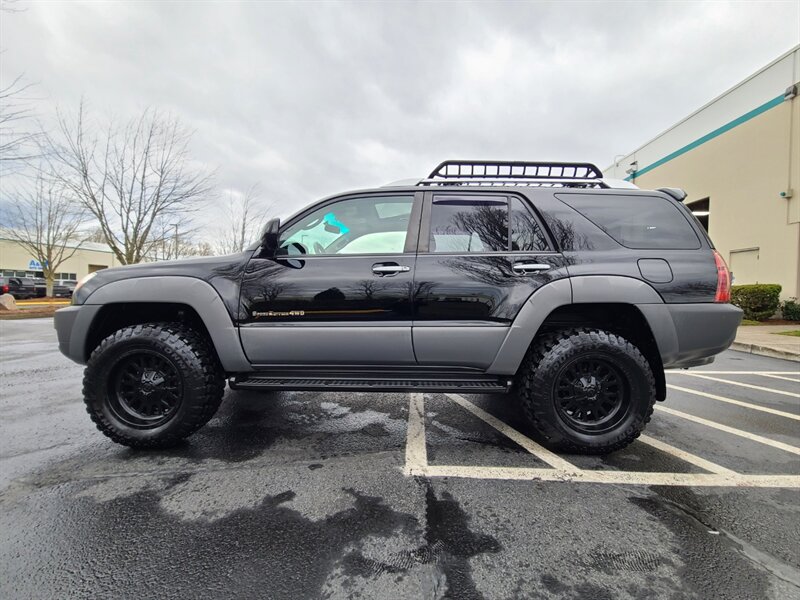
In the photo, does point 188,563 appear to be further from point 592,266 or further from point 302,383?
point 592,266

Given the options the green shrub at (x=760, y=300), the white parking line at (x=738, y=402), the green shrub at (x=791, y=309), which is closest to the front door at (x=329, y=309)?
the white parking line at (x=738, y=402)

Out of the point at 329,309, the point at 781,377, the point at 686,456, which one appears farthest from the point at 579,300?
the point at 781,377

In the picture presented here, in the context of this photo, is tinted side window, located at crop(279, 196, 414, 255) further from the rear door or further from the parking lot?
the parking lot

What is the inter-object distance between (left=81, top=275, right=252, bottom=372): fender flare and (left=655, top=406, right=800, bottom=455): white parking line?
3.94 m

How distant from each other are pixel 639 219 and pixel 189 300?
11.1ft

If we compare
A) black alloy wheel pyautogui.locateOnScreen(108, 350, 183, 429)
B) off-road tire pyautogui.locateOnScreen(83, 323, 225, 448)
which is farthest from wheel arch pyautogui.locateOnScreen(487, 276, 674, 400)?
black alloy wheel pyautogui.locateOnScreen(108, 350, 183, 429)

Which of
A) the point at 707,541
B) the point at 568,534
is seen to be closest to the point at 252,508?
the point at 568,534

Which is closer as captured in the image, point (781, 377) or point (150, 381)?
point (150, 381)

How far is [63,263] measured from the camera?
43.6 m

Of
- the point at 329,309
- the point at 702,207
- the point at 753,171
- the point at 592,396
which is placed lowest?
the point at 592,396

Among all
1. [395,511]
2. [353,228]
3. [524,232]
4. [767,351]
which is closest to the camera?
[395,511]

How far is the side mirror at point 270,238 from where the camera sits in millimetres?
2678

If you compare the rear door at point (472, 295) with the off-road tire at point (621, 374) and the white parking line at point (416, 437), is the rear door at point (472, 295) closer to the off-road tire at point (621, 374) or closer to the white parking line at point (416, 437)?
the off-road tire at point (621, 374)

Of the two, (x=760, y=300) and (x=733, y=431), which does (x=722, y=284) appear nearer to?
(x=733, y=431)
